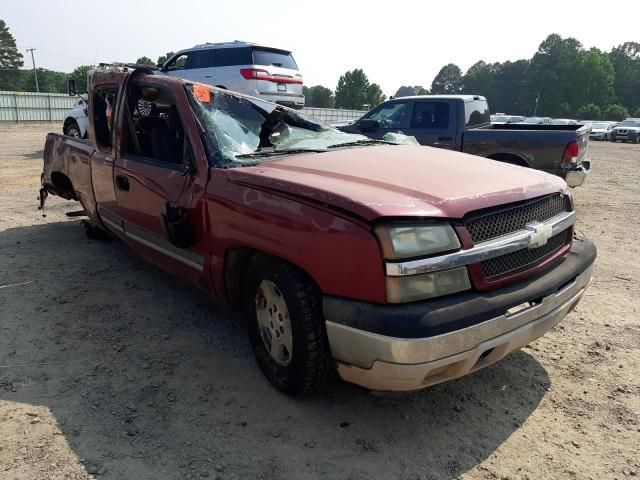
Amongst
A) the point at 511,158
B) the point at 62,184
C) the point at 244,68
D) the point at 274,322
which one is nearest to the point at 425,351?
the point at 274,322

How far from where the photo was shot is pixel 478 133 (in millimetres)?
7652

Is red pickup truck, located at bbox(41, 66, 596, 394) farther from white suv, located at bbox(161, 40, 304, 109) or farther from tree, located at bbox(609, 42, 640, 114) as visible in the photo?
tree, located at bbox(609, 42, 640, 114)

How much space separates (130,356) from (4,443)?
0.94 metres

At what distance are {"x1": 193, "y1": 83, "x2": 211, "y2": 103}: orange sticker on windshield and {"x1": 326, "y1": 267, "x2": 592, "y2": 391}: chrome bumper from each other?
195 cm

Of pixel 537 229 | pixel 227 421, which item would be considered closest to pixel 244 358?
pixel 227 421

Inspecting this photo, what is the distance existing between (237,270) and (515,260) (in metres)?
1.62

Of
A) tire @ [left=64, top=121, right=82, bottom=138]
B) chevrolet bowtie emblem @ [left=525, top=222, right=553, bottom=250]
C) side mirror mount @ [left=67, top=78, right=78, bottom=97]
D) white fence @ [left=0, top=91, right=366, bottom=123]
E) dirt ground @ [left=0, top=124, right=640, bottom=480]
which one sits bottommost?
dirt ground @ [left=0, top=124, right=640, bottom=480]

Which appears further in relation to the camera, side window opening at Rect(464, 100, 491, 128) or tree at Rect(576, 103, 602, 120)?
tree at Rect(576, 103, 602, 120)

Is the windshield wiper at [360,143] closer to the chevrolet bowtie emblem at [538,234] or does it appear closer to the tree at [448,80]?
the chevrolet bowtie emblem at [538,234]

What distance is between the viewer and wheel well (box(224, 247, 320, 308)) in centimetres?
297

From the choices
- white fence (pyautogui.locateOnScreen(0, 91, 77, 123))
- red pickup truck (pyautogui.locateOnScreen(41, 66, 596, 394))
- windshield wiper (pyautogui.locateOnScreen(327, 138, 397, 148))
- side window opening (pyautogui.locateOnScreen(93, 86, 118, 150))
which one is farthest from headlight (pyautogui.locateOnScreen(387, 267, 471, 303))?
white fence (pyautogui.locateOnScreen(0, 91, 77, 123))

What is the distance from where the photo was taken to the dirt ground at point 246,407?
7.71 ft

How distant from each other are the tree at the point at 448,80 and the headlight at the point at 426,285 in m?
145

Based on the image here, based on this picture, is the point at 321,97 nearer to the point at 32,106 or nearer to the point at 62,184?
the point at 32,106
